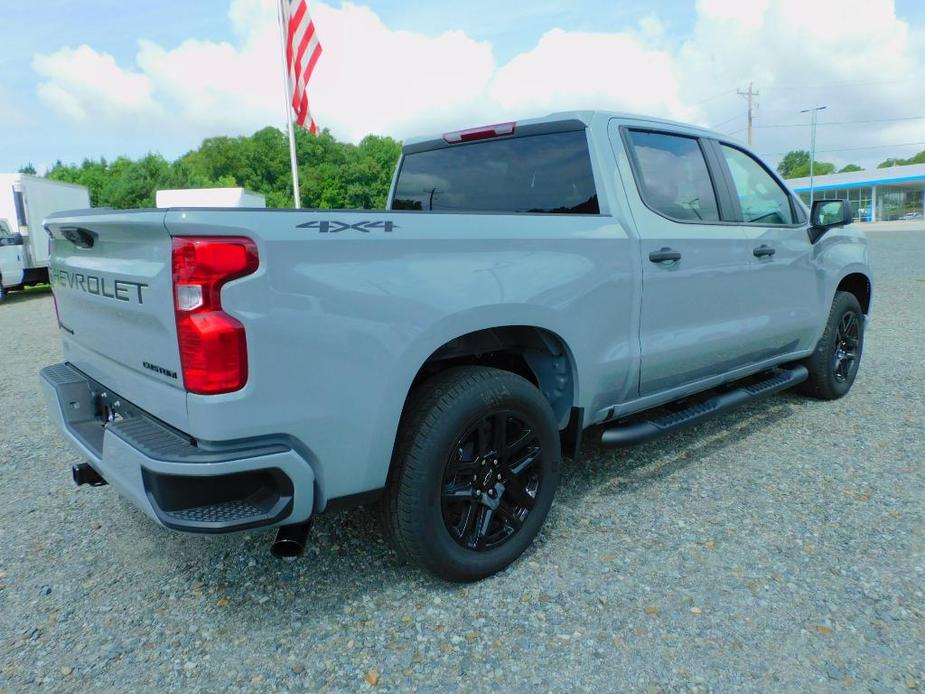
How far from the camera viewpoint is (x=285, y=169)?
50.7m

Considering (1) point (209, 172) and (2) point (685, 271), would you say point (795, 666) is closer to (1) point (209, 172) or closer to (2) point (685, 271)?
(2) point (685, 271)

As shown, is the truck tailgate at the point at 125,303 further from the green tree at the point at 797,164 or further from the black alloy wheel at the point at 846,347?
the green tree at the point at 797,164

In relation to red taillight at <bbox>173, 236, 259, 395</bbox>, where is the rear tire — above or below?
below

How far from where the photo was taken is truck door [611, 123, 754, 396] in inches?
130

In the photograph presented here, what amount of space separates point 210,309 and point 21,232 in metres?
17.2

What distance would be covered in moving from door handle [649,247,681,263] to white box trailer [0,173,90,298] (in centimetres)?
1604

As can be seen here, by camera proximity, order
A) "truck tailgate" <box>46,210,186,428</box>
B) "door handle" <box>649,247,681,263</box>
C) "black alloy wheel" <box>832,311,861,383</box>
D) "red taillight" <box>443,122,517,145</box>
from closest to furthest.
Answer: "truck tailgate" <box>46,210,186,428</box> < "door handle" <box>649,247,681,263</box> < "red taillight" <box>443,122,517,145</box> < "black alloy wheel" <box>832,311,861,383</box>

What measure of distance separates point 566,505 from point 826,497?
50.3 inches

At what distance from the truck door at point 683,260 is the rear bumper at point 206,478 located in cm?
183

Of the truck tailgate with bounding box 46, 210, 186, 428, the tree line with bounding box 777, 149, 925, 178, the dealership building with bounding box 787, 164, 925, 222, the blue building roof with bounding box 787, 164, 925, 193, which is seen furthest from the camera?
the tree line with bounding box 777, 149, 925, 178

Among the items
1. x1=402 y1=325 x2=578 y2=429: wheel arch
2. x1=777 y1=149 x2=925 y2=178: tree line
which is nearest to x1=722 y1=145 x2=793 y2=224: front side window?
x1=402 y1=325 x2=578 y2=429: wheel arch

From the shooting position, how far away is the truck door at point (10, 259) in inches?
596

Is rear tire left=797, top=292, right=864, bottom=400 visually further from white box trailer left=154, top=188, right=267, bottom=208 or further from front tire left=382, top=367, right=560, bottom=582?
white box trailer left=154, top=188, right=267, bottom=208

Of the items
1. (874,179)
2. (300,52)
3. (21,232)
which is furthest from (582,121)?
(874,179)
